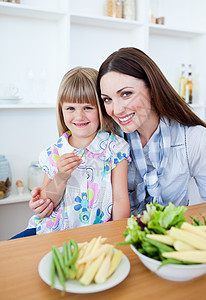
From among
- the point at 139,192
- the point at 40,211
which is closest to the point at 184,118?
the point at 139,192

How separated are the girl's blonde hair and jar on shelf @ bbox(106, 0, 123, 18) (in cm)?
129

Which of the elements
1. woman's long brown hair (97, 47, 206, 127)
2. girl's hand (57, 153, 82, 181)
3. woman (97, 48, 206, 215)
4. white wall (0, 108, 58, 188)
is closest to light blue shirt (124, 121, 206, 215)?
woman (97, 48, 206, 215)

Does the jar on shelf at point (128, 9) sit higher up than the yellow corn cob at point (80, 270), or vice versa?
the jar on shelf at point (128, 9)

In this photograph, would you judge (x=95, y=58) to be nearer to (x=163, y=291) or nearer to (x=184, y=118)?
(x=184, y=118)

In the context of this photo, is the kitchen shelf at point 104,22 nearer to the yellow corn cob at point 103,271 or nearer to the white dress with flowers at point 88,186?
the white dress with flowers at point 88,186

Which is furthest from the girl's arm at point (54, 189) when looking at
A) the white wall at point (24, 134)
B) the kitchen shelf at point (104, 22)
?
the kitchen shelf at point (104, 22)

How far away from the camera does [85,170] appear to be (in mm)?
1457

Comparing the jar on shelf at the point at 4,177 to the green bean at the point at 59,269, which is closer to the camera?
the green bean at the point at 59,269

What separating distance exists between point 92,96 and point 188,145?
53 cm

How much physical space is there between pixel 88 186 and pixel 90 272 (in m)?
0.77

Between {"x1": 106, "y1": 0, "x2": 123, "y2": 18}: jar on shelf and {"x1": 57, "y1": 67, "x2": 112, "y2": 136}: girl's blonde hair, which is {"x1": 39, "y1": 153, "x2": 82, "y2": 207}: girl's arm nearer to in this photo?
{"x1": 57, "y1": 67, "x2": 112, "y2": 136}: girl's blonde hair

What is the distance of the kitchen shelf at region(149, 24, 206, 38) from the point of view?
2674 millimetres

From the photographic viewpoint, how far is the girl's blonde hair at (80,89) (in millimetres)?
1346

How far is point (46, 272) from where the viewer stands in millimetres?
706
